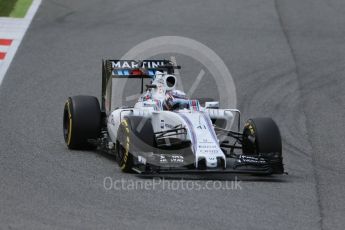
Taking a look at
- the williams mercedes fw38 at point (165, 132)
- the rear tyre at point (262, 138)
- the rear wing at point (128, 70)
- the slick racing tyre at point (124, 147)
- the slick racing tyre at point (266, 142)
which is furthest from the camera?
the rear wing at point (128, 70)

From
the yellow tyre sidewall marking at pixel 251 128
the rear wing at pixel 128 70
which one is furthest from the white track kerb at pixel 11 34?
the yellow tyre sidewall marking at pixel 251 128

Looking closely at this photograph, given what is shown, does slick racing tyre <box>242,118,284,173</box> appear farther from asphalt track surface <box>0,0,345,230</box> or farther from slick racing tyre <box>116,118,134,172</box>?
slick racing tyre <box>116,118,134,172</box>

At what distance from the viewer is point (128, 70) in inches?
556

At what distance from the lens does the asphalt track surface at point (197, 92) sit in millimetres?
10242

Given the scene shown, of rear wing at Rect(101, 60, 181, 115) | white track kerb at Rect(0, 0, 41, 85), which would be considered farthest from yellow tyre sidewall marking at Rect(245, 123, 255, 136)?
white track kerb at Rect(0, 0, 41, 85)

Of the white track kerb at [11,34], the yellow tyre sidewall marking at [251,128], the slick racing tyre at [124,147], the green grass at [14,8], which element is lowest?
the slick racing tyre at [124,147]

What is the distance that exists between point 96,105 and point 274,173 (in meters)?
2.80

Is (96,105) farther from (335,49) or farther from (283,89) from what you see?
(335,49)

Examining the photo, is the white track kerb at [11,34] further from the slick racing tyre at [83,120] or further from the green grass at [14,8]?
the slick racing tyre at [83,120]

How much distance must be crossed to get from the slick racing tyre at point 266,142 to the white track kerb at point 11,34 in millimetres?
7016

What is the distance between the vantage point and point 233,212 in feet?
34.1

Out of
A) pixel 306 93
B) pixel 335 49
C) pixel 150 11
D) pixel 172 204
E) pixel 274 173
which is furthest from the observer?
pixel 150 11

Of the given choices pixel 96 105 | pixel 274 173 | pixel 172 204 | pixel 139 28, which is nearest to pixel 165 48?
pixel 139 28

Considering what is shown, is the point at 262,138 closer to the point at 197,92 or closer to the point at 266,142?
the point at 266,142
